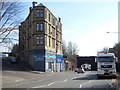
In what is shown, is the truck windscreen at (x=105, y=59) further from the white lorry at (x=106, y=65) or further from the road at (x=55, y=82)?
the road at (x=55, y=82)

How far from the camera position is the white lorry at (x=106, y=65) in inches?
1044

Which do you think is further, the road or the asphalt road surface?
the road

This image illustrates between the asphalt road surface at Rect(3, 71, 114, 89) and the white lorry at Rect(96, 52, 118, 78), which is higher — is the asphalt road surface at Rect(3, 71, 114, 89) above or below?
below

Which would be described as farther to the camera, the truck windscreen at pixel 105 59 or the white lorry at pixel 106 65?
the truck windscreen at pixel 105 59

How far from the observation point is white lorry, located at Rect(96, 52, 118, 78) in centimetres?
2652

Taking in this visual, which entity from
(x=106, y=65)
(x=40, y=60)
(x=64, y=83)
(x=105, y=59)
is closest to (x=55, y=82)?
(x=64, y=83)

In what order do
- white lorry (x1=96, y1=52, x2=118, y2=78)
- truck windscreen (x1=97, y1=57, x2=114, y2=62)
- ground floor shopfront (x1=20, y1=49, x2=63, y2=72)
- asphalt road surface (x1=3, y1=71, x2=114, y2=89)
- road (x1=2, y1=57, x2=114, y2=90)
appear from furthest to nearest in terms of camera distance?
ground floor shopfront (x1=20, y1=49, x2=63, y2=72)
truck windscreen (x1=97, y1=57, x2=114, y2=62)
white lorry (x1=96, y1=52, x2=118, y2=78)
road (x1=2, y1=57, x2=114, y2=90)
asphalt road surface (x1=3, y1=71, x2=114, y2=89)

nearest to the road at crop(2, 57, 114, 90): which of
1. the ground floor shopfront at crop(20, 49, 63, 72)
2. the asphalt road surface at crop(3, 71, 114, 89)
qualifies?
the asphalt road surface at crop(3, 71, 114, 89)

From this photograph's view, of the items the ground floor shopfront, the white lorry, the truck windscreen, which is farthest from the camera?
the ground floor shopfront

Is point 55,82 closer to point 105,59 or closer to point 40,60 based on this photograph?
point 105,59

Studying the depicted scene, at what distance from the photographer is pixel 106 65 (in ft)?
88.0

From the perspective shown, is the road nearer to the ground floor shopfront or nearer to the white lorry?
the white lorry

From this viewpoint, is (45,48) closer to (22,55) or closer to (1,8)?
(22,55)

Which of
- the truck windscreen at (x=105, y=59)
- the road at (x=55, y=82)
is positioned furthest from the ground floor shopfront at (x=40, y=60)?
the truck windscreen at (x=105, y=59)
